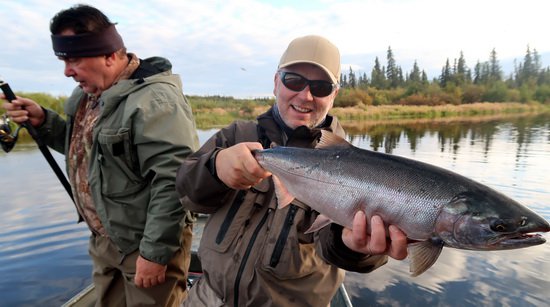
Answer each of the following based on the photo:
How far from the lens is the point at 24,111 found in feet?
13.1

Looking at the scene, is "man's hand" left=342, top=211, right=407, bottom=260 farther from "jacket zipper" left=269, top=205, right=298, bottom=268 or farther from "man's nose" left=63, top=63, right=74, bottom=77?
"man's nose" left=63, top=63, right=74, bottom=77

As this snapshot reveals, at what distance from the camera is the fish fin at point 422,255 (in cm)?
207

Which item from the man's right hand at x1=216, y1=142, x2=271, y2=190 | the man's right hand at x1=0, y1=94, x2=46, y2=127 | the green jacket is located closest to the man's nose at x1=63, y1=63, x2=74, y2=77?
the green jacket

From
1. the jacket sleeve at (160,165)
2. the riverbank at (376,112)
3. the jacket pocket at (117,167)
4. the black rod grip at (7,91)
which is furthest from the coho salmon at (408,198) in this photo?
the riverbank at (376,112)

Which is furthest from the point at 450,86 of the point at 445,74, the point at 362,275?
the point at 362,275

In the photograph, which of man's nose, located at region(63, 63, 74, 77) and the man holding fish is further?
man's nose, located at region(63, 63, 74, 77)

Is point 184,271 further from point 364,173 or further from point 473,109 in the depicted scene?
point 473,109

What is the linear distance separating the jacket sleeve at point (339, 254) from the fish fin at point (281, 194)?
0.34m

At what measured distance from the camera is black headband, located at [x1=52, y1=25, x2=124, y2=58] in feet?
11.0

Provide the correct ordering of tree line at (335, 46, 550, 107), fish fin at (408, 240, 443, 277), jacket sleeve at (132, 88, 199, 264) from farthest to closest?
tree line at (335, 46, 550, 107) < jacket sleeve at (132, 88, 199, 264) < fish fin at (408, 240, 443, 277)

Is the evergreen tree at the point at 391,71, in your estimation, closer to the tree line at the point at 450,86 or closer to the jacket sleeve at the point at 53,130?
the tree line at the point at 450,86

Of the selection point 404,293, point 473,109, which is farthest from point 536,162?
point 473,109

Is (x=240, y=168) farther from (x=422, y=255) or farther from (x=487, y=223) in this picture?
(x=487, y=223)

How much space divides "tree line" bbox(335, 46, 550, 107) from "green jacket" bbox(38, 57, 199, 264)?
6647 cm
